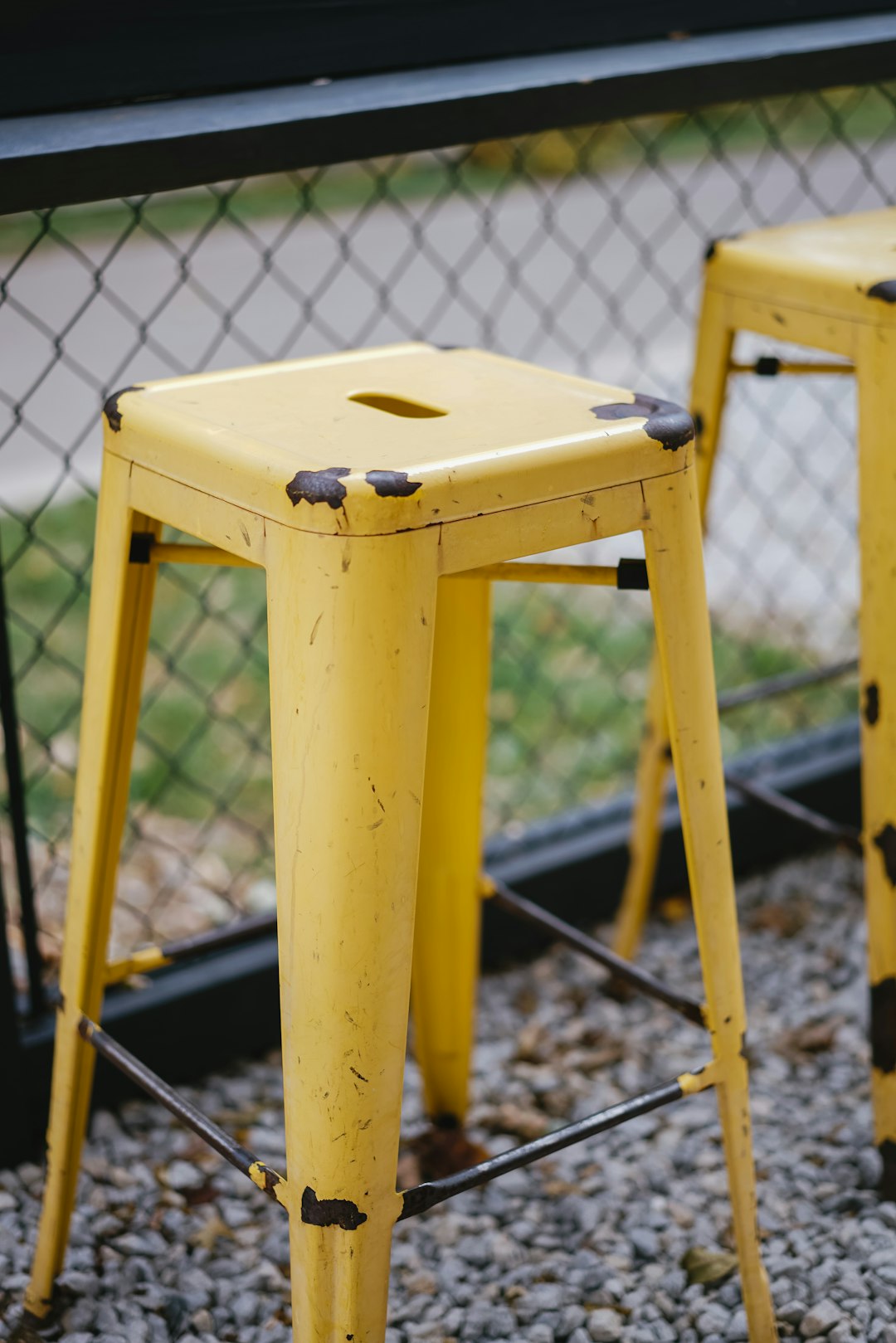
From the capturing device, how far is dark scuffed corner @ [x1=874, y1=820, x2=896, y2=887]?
157 cm

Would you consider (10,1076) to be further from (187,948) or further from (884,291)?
(884,291)

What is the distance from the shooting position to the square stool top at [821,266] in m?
1.43

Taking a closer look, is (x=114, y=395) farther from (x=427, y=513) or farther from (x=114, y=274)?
(x=114, y=274)

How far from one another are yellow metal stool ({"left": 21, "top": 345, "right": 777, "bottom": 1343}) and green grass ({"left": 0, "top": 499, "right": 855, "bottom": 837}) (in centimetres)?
115

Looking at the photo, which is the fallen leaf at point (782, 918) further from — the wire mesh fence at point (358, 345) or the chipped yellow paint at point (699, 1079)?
the chipped yellow paint at point (699, 1079)

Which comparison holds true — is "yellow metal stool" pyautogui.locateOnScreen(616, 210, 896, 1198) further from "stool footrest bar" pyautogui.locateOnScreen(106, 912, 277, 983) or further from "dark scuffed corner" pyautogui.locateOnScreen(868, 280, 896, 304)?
"stool footrest bar" pyautogui.locateOnScreen(106, 912, 277, 983)

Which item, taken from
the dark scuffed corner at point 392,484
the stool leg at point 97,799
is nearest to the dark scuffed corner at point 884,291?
the dark scuffed corner at point 392,484

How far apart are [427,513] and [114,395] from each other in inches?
14.7

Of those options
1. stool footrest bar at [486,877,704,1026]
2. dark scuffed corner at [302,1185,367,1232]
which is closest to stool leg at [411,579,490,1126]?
stool footrest bar at [486,877,704,1026]

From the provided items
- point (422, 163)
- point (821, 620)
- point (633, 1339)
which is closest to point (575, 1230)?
point (633, 1339)

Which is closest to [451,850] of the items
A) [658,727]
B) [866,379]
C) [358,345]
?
[658,727]

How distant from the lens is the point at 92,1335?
1.50 metres

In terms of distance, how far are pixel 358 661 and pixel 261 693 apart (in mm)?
1988

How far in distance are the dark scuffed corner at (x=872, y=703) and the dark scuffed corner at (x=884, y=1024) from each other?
1.00 ft
